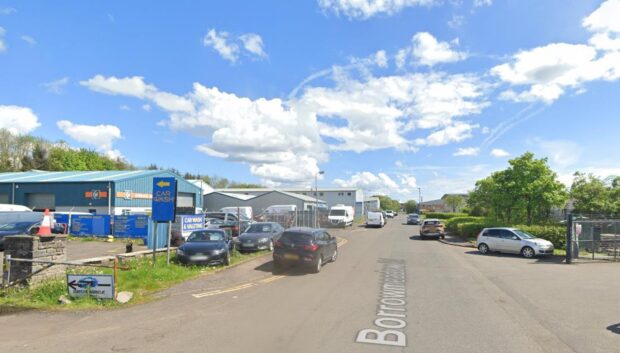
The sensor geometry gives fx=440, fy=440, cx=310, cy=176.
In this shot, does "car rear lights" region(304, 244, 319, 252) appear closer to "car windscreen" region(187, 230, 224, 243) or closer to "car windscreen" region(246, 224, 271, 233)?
"car windscreen" region(187, 230, 224, 243)

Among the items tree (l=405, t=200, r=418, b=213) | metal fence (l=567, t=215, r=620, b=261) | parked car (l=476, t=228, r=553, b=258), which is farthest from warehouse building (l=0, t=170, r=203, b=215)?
tree (l=405, t=200, r=418, b=213)

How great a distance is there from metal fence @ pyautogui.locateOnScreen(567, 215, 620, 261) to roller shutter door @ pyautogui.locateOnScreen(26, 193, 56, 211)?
42.6 metres

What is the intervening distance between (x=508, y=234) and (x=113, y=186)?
108 ft

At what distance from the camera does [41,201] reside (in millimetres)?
42938

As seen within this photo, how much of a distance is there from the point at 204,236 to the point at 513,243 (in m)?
15.9

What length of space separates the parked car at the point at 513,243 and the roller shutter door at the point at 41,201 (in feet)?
126

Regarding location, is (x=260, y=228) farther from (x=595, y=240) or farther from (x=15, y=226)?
(x=595, y=240)

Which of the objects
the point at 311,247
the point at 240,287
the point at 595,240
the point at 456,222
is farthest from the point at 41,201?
the point at 595,240

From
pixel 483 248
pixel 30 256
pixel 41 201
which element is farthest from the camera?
pixel 41 201

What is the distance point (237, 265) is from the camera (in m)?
15.8

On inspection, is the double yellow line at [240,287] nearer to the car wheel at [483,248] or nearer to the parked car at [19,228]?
the parked car at [19,228]

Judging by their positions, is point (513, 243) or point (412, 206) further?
point (412, 206)

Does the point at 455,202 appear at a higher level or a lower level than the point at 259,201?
higher

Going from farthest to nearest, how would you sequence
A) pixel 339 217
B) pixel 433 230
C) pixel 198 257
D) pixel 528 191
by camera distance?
1. pixel 339 217
2. pixel 433 230
3. pixel 528 191
4. pixel 198 257
